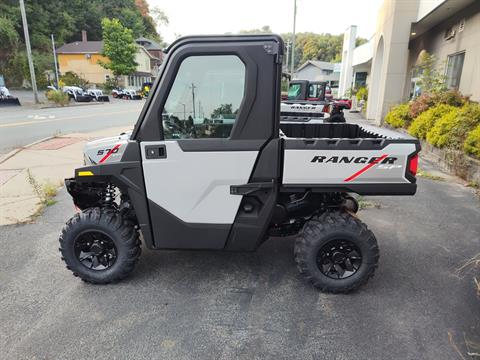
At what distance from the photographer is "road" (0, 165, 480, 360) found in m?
2.49

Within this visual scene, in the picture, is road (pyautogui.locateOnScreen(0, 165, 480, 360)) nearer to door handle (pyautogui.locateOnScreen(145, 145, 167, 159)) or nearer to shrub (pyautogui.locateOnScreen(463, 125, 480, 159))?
door handle (pyautogui.locateOnScreen(145, 145, 167, 159))

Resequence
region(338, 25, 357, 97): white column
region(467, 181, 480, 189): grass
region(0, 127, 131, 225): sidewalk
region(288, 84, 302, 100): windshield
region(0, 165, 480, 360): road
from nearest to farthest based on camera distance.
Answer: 1. region(0, 165, 480, 360): road
2. region(0, 127, 131, 225): sidewalk
3. region(467, 181, 480, 189): grass
4. region(288, 84, 302, 100): windshield
5. region(338, 25, 357, 97): white column

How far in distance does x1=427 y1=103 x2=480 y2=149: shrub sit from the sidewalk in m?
8.10

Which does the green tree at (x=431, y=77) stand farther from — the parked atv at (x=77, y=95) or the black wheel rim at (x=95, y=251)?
the parked atv at (x=77, y=95)

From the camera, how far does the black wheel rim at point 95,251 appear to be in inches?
127

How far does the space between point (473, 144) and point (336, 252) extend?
17.1ft

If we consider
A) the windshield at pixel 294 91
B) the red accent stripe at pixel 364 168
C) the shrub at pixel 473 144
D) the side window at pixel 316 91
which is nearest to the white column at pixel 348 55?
the side window at pixel 316 91

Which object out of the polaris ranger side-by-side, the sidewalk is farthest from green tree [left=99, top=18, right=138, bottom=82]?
the polaris ranger side-by-side

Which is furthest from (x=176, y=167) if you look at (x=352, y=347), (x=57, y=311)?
(x=352, y=347)

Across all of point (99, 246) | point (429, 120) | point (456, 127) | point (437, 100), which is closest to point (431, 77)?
point (437, 100)

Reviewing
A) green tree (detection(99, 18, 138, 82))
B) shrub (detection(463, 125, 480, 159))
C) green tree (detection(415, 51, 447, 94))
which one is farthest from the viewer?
green tree (detection(99, 18, 138, 82))

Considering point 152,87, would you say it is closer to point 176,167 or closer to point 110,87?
point 176,167

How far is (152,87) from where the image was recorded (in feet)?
9.34

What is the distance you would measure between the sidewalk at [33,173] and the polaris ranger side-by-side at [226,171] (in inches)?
100
